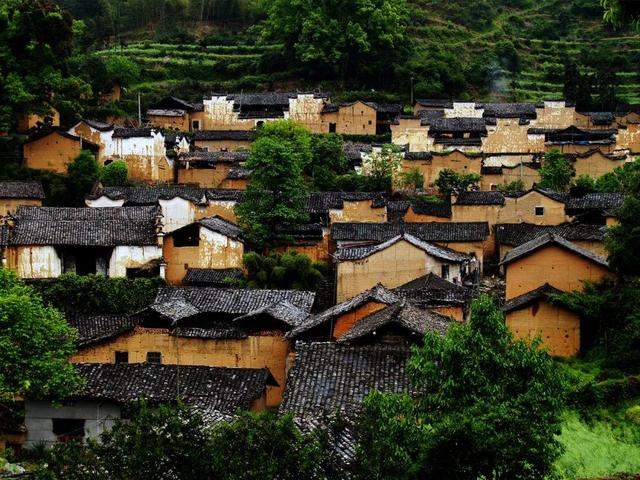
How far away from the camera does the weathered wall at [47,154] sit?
3712cm

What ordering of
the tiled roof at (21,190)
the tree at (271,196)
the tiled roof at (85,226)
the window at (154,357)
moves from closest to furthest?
the window at (154,357) → the tiled roof at (85,226) → the tree at (271,196) → the tiled roof at (21,190)

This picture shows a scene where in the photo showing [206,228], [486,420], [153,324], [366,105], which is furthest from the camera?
[366,105]

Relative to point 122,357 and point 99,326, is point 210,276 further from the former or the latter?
point 122,357

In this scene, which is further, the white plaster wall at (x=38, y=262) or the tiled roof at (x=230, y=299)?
the white plaster wall at (x=38, y=262)

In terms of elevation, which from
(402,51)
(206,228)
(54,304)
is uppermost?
(402,51)

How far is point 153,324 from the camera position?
23406 millimetres

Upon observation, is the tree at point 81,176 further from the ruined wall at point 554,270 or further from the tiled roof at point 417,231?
the ruined wall at point 554,270

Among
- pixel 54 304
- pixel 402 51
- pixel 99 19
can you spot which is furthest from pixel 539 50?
pixel 54 304

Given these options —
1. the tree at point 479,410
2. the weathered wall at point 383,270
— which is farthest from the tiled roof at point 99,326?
the tree at point 479,410

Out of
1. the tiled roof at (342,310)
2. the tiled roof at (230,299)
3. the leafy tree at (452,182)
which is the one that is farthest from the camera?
the leafy tree at (452,182)

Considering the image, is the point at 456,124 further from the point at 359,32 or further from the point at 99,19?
the point at 99,19

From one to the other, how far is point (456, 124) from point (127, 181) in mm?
16735

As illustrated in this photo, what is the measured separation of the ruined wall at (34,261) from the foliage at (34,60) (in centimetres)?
890

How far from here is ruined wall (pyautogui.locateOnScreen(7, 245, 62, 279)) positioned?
2836 centimetres
